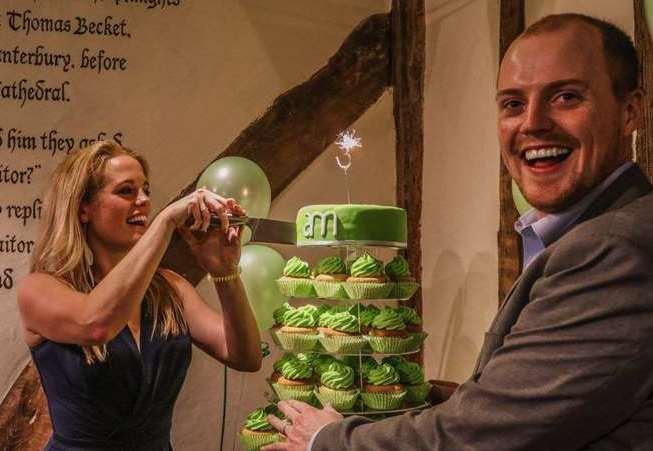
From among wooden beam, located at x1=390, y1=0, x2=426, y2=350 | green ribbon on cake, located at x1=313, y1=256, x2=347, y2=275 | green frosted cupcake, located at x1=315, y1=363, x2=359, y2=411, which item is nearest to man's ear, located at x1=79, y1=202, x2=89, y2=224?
green ribbon on cake, located at x1=313, y1=256, x2=347, y2=275

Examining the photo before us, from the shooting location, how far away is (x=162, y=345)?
2.07 meters

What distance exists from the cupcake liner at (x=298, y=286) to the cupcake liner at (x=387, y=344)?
→ 287 mm

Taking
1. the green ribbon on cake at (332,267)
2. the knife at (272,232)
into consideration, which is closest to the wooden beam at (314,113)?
the knife at (272,232)

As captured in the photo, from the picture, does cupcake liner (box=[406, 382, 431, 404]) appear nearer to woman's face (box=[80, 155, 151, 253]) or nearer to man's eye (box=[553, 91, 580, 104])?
woman's face (box=[80, 155, 151, 253])

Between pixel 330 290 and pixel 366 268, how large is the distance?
157 mm

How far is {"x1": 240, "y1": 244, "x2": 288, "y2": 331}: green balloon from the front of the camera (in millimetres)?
2967

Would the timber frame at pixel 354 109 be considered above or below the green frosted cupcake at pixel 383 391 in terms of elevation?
above

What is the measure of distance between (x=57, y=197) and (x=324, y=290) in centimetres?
97

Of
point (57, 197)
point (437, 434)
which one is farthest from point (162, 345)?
point (437, 434)

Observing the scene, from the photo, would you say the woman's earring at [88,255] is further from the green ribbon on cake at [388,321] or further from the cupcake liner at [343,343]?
the green ribbon on cake at [388,321]

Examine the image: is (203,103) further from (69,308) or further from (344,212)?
(69,308)

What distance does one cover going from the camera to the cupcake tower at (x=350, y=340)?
2.42 meters

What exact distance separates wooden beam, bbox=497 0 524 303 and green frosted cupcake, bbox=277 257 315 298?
843mm

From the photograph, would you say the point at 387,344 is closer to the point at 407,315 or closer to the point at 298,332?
the point at 407,315
